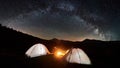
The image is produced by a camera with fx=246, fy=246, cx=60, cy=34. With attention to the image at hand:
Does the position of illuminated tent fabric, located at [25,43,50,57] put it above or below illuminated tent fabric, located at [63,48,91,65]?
above

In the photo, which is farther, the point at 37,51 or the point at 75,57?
the point at 37,51

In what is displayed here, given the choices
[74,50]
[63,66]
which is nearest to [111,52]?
[74,50]

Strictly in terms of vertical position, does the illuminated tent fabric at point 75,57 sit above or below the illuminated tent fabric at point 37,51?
below

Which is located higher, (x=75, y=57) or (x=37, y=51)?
(x=37, y=51)

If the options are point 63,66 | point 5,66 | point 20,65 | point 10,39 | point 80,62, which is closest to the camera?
point 5,66

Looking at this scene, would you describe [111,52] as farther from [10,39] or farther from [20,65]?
[20,65]

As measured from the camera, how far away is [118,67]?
961 inches

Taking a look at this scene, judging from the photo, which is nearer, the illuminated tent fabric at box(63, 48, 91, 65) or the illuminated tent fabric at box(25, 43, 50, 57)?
the illuminated tent fabric at box(63, 48, 91, 65)

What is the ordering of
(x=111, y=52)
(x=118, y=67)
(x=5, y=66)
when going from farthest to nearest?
(x=111, y=52)
(x=118, y=67)
(x=5, y=66)

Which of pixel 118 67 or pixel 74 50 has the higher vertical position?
pixel 74 50

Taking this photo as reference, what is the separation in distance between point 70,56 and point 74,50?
28.9 inches

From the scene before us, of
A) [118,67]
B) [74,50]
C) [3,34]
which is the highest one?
[3,34]

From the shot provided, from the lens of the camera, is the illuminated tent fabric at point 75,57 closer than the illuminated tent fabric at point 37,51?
Yes

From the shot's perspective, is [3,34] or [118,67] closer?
[118,67]
